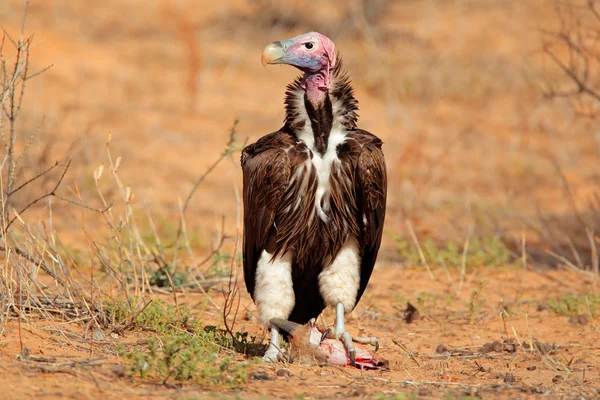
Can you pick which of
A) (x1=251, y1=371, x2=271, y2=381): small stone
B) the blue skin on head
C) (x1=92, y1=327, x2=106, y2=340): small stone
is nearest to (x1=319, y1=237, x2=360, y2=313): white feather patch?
(x1=251, y1=371, x2=271, y2=381): small stone

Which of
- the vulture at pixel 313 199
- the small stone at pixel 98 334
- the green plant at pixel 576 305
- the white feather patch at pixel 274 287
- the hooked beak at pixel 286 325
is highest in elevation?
the vulture at pixel 313 199

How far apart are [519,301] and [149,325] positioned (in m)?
2.43

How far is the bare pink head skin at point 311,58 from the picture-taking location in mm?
4484

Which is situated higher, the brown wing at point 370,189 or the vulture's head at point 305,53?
the vulture's head at point 305,53

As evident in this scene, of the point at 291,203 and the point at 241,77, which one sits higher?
the point at 241,77

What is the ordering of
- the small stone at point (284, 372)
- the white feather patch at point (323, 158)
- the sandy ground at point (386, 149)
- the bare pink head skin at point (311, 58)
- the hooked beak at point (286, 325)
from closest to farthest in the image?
1. the small stone at point (284, 372)
2. the sandy ground at point (386, 149)
3. the white feather patch at point (323, 158)
4. the hooked beak at point (286, 325)
5. the bare pink head skin at point (311, 58)

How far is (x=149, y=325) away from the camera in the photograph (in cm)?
468

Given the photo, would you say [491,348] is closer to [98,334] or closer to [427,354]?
[427,354]

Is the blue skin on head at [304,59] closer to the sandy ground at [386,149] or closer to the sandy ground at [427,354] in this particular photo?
the sandy ground at [386,149]

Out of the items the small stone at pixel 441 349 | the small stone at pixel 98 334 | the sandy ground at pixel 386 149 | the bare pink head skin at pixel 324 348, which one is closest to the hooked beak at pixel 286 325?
the bare pink head skin at pixel 324 348

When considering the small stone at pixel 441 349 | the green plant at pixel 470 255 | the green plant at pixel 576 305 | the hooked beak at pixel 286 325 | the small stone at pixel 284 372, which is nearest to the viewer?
the small stone at pixel 284 372

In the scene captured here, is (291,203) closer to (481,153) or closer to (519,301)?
(519,301)

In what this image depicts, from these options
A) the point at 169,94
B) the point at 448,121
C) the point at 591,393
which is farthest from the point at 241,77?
the point at 591,393

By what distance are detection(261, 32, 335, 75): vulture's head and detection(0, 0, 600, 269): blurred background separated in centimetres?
260
